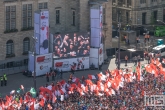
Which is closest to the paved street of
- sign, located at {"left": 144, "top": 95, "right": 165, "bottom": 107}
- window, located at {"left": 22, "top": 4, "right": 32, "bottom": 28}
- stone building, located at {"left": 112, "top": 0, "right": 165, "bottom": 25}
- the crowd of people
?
the crowd of people

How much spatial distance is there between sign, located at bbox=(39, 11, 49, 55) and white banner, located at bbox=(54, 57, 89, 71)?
2296 millimetres

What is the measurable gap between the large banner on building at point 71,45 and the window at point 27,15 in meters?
4.01

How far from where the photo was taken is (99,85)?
52.7 meters

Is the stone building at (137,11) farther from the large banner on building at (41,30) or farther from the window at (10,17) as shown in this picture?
the window at (10,17)

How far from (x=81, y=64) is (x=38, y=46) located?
6.62 metres

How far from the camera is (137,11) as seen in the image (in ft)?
298

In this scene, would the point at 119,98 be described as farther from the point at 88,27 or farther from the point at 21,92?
the point at 88,27

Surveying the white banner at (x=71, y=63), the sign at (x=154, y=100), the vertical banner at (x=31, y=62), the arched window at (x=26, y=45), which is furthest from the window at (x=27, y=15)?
the sign at (x=154, y=100)

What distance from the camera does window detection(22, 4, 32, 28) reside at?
Result: 222 feet

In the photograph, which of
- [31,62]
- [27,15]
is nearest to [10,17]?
[27,15]

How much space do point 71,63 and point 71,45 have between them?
2.25m

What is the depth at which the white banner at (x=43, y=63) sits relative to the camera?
65.8 m

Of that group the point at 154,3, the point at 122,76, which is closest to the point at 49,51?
the point at 122,76

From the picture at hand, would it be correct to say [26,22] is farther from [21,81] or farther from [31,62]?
[21,81]
